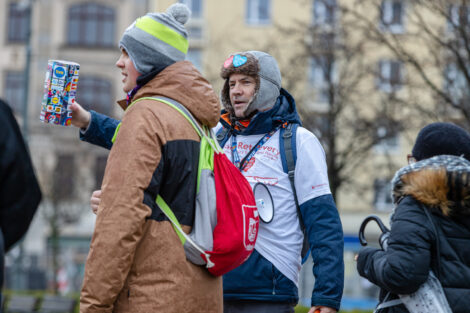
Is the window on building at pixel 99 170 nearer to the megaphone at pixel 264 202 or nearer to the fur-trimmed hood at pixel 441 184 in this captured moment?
the megaphone at pixel 264 202

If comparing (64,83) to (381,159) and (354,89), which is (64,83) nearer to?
(354,89)

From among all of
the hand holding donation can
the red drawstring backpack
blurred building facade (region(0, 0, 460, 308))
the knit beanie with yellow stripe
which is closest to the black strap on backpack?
the red drawstring backpack

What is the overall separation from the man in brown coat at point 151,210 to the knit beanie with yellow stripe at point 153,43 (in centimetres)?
7

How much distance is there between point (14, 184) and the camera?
3.39 m

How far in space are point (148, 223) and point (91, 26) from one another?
44.1m

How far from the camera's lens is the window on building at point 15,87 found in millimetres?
45125

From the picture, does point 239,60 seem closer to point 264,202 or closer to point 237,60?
point 237,60

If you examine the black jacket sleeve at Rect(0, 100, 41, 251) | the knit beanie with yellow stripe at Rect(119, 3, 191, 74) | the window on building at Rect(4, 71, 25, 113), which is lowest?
the window on building at Rect(4, 71, 25, 113)

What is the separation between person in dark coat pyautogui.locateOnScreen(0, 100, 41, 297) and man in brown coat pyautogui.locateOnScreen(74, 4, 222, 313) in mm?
379

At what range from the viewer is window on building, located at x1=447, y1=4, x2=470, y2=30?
11.0 meters

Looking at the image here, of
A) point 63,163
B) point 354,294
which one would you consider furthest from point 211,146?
point 63,163

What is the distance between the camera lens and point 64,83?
3.83m

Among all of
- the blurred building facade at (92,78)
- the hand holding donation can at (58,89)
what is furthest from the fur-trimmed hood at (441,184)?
the blurred building facade at (92,78)

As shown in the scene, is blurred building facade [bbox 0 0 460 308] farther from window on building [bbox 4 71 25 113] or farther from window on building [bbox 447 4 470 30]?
window on building [bbox 447 4 470 30]
